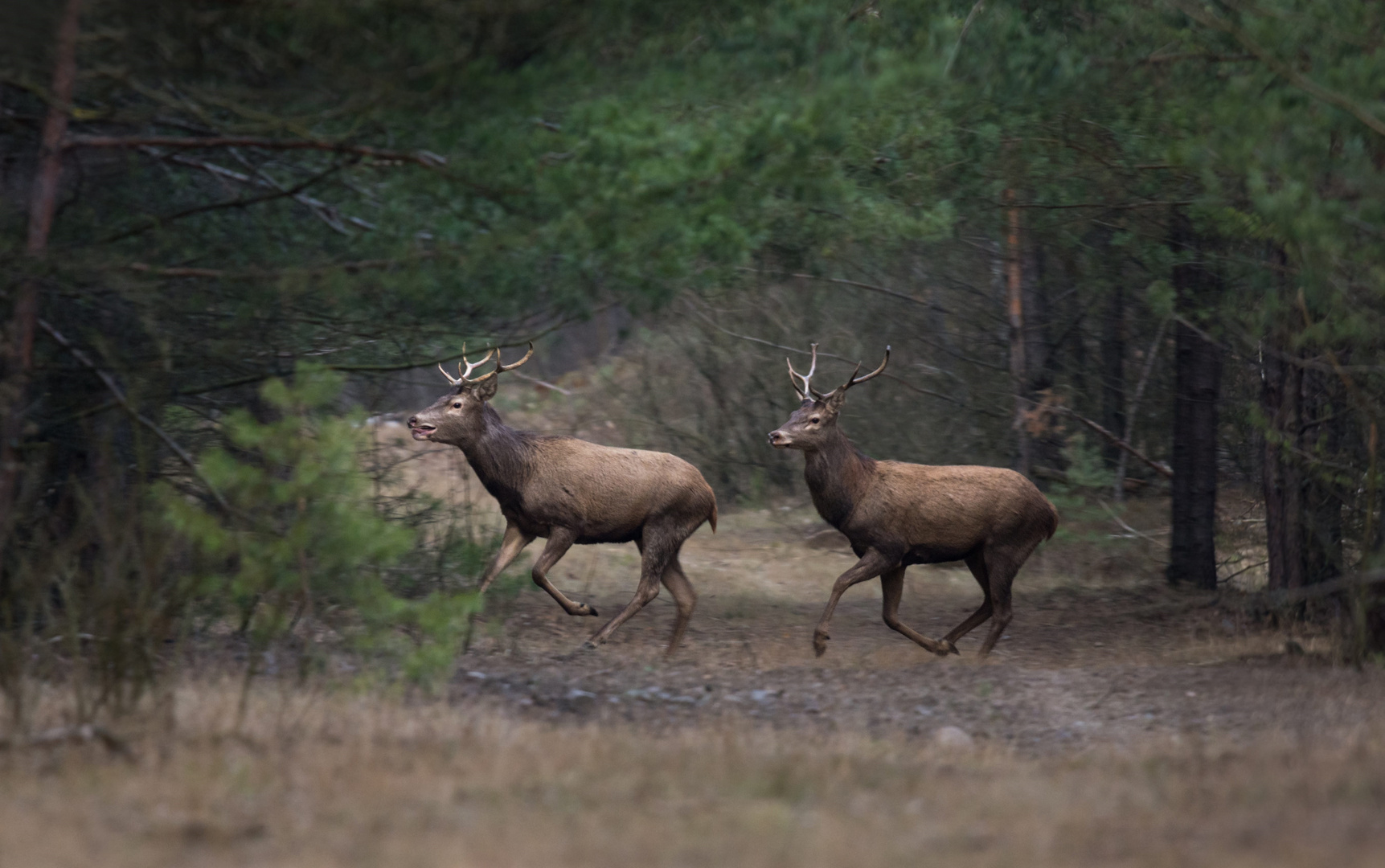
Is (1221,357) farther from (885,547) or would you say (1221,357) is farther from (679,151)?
(679,151)

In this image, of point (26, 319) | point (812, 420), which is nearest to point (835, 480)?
point (812, 420)

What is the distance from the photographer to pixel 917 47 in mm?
9648

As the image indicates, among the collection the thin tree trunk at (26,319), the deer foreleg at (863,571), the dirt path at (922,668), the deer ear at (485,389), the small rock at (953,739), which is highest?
the thin tree trunk at (26,319)

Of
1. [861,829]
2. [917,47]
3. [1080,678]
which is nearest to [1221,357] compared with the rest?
[1080,678]

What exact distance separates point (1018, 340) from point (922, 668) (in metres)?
4.73

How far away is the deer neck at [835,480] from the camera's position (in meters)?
12.5

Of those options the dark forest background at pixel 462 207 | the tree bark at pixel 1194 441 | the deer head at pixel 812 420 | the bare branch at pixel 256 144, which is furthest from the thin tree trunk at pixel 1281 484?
the bare branch at pixel 256 144

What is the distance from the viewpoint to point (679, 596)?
1268 centimetres

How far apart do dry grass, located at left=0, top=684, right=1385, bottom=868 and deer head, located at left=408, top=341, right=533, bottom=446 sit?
14.8 feet

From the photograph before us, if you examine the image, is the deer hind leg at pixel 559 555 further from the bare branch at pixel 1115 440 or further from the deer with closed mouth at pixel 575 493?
the bare branch at pixel 1115 440

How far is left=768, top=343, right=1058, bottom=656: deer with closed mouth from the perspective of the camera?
12.4m

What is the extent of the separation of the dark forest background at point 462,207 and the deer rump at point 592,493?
2.46ft

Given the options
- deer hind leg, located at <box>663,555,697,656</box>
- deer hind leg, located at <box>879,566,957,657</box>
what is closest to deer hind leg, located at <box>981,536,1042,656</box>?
deer hind leg, located at <box>879,566,957,657</box>

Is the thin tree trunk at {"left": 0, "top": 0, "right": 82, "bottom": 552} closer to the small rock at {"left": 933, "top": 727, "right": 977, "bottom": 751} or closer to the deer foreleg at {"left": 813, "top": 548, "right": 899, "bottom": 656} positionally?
the small rock at {"left": 933, "top": 727, "right": 977, "bottom": 751}
